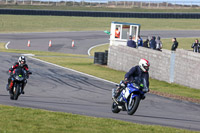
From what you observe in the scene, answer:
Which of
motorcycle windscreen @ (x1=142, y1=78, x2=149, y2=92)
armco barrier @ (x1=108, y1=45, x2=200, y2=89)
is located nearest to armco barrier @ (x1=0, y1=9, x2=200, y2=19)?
armco barrier @ (x1=108, y1=45, x2=200, y2=89)

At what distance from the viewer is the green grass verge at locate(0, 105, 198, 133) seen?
31.0 feet

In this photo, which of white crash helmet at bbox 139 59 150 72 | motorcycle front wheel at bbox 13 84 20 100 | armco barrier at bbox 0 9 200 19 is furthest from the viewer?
armco barrier at bbox 0 9 200 19

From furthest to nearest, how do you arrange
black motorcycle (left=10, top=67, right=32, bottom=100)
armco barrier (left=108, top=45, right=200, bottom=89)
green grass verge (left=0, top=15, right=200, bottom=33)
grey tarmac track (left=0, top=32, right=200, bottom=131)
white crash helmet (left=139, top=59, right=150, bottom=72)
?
green grass verge (left=0, top=15, right=200, bottom=33) → armco barrier (left=108, top=45, right=200, bottom=89) → black motorcycle (left=10, top=67, right=32, bottom=100) → grey tarmac track (left=0, top=32, right=200, bottom=131) → white crash helmet (left=139, top=59, right=150, bottom=72)

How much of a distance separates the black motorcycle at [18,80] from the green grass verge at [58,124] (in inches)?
110

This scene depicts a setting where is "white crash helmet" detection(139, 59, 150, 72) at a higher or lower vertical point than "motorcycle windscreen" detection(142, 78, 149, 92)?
higher

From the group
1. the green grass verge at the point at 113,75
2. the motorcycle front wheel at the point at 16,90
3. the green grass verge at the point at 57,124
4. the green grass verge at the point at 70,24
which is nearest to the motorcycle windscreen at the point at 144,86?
the green grass verge at the point at 57,124

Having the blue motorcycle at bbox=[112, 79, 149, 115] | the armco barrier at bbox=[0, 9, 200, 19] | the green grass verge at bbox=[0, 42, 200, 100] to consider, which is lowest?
the green grass verge at bbox=[0, 42, 200, 100]

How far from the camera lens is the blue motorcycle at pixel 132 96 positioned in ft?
39.2

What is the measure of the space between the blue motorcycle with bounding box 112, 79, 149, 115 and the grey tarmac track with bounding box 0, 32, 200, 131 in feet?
1.05

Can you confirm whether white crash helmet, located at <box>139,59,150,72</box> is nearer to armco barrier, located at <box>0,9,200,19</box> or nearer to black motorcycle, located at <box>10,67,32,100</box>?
black motorcycle, located at <box>10,67,32,100</box>

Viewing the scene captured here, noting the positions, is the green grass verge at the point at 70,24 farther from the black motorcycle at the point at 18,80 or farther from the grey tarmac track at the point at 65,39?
the black motorcycle at the point at 18,80

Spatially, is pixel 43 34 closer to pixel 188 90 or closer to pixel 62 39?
pixel 62 39

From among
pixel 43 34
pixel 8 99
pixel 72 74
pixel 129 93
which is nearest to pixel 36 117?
pixel 129 93

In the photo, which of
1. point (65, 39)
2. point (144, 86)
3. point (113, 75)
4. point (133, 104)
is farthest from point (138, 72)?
point (65, 39)
